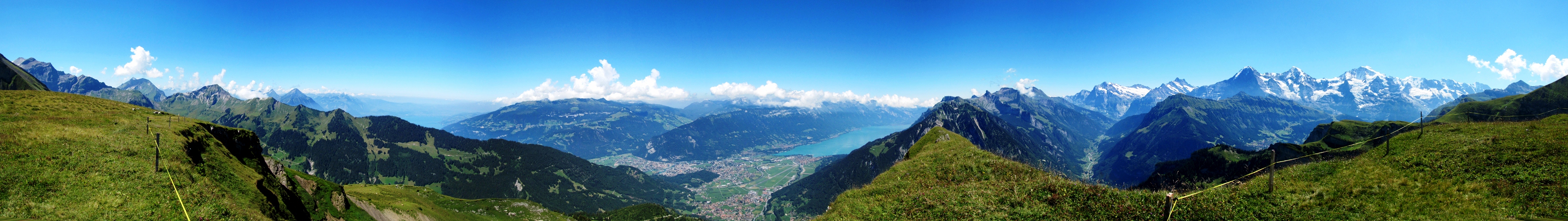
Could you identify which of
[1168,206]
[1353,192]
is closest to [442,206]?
[1168,206]

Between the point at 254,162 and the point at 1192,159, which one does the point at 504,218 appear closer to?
the point at 254,162

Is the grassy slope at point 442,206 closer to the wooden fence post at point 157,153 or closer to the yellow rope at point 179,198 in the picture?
the wooden fence post at point 157,153

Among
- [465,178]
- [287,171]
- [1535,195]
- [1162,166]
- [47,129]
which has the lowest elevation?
[465,178]

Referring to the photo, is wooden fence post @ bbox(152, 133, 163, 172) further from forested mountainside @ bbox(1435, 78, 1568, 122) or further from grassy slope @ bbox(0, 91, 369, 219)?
forested mountainside @ bbox(1435, 78, 1568, 122)

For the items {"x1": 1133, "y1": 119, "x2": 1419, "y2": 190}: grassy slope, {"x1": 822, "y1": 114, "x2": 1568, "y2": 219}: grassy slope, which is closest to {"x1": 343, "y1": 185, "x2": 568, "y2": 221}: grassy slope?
{"x1": 822, "y1": 114, "x2": 1568, "y2": 219}: grassy slope

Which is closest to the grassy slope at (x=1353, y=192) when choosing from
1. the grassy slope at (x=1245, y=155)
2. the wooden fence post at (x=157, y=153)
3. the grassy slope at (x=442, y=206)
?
the wooden fence post at (x=157, y=153)

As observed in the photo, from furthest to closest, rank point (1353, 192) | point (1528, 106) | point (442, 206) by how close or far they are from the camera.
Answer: point (1528, 106) → point (442, 206) → point (1353, 192)

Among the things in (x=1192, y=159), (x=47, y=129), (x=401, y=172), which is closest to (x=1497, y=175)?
(x=47, y=129)

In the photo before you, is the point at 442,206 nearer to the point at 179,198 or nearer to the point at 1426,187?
the point at 179,198
